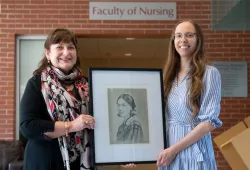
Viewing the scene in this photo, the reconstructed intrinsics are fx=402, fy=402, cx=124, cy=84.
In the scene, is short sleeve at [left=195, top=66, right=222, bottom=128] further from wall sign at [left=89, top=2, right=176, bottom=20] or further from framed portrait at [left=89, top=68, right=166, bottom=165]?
wall sign at [left=89, top=2, right=176, bottom=20]

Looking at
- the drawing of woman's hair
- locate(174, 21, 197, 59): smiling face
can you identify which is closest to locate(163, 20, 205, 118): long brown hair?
locate(174, 21, 197, 59): smiling face

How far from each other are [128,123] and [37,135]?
1.86 ft

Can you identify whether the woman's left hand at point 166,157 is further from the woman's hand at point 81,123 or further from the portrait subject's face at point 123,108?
the woman's hand at point 81,123

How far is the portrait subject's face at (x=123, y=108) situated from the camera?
2512 millimetres

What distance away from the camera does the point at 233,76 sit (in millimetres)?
6398

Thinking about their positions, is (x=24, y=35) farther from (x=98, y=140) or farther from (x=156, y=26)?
(x=98, y=140)

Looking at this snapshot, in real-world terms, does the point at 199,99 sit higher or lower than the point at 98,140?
higher

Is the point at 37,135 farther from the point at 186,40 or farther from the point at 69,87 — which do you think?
the point at 186,40

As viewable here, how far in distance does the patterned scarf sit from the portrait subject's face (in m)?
0.21

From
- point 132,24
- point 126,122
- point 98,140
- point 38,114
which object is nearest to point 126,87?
point 126,122

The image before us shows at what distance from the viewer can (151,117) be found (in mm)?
2543

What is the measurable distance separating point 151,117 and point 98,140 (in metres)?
0.37

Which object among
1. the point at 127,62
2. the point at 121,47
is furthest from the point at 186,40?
the point at 127,62

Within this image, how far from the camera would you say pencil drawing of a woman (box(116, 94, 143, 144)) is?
8.21 ft
